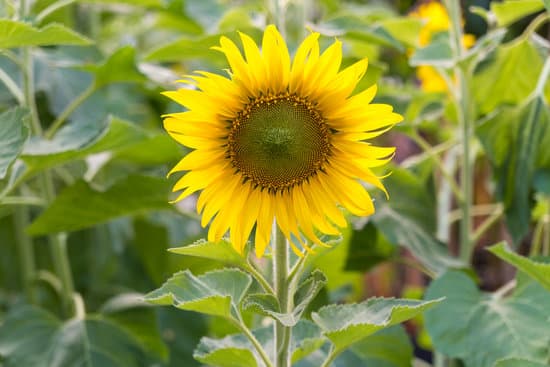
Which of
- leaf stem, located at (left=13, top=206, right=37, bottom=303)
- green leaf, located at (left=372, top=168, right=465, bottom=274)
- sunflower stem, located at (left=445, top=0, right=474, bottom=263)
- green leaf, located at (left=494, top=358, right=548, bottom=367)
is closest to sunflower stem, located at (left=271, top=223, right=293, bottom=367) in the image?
green leaf, located at (left=494, top=358, right=548, bottom=367)

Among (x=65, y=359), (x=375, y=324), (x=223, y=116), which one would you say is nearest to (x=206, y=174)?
(x=223, y=116)

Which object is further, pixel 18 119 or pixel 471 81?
pixel 471 81

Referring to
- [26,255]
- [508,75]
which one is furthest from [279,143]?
[26,255]

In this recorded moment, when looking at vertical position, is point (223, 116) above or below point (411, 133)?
above

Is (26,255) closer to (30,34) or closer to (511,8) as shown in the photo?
(30,34)

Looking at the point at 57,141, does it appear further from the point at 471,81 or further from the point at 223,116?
the point at 471,81

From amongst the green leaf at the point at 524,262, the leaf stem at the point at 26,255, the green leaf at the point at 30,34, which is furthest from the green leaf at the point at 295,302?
the leaf stem at the point at 26,255

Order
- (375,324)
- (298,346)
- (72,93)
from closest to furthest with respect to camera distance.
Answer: (375,324) → (298,346) → (72,93)

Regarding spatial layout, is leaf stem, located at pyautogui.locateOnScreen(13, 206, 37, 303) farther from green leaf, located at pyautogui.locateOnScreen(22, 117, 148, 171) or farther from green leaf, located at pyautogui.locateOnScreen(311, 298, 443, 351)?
green leaf, located at pyautogui.locateOnScreen(311, 298, 443, 351)
